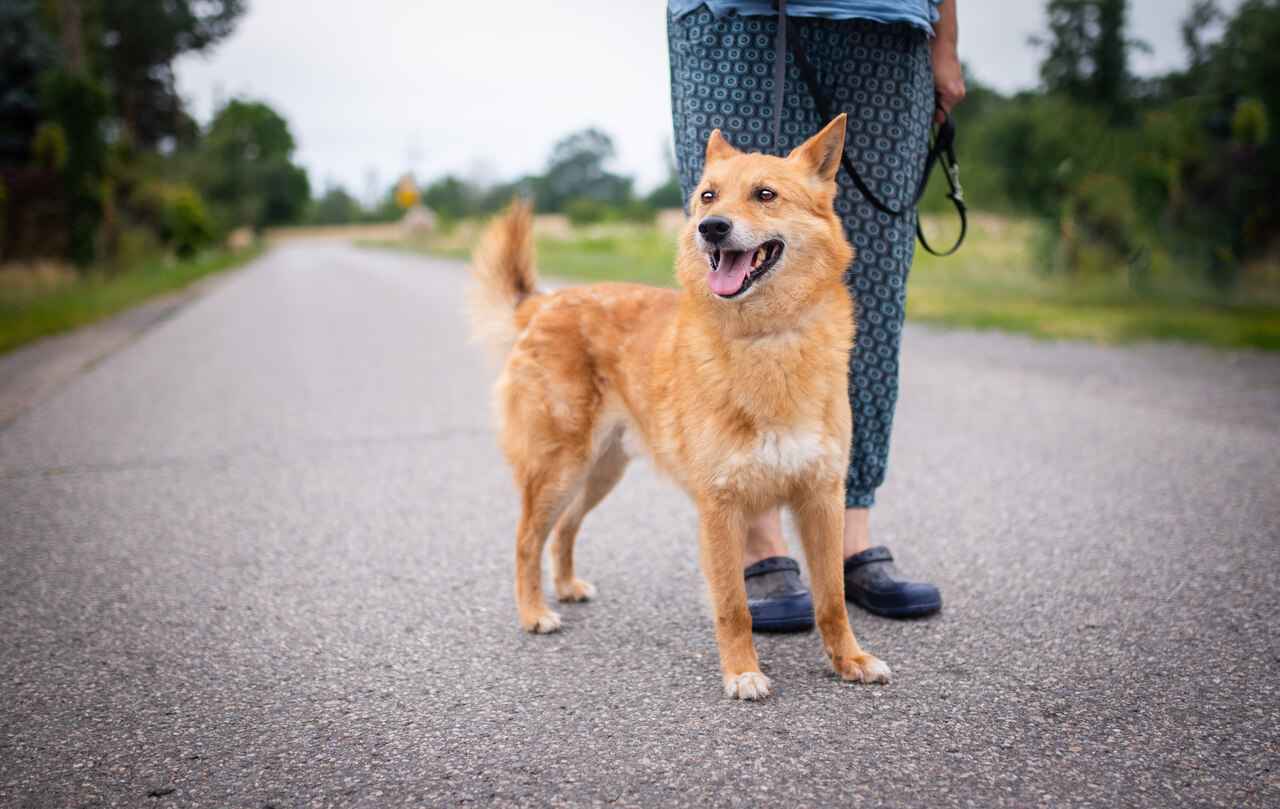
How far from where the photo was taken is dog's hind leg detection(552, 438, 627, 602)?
9.87 ft

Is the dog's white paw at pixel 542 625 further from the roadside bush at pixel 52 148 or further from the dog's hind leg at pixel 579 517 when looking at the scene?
the roadside bush at pixel 52 148

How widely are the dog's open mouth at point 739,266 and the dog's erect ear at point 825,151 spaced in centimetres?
27

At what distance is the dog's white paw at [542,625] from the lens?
2.71 meters

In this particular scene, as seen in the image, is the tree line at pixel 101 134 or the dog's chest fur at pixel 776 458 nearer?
the dog's chest fur at pixel 776 458

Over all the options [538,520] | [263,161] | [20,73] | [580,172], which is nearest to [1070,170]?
[538,520]

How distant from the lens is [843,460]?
2389 mm

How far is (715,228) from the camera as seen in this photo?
7.74 feet

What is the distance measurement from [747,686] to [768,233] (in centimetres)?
117

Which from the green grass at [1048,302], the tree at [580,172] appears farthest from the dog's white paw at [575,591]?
the tree at [580,172]

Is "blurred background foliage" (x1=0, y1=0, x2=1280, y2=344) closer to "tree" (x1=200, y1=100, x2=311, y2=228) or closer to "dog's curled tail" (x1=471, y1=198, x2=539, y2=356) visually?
"dog's curled tail" (x1=471, y1=198, x2=539, y2=356)

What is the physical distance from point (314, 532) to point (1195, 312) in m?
9.25

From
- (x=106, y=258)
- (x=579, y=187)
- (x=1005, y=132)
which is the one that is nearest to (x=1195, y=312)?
(x=1005, y=132)

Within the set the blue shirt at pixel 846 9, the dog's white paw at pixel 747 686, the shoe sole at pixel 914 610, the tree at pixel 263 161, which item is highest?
the tree at pixel 263 161

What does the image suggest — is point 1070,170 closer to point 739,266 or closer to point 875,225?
point 875,225
